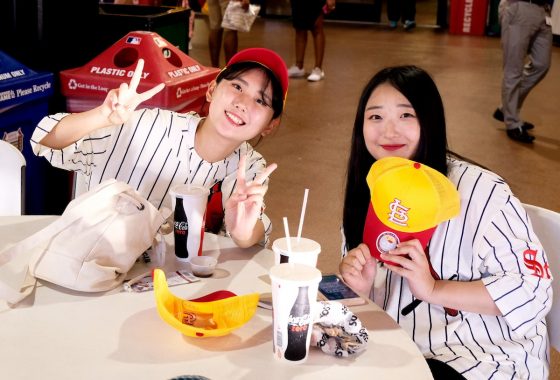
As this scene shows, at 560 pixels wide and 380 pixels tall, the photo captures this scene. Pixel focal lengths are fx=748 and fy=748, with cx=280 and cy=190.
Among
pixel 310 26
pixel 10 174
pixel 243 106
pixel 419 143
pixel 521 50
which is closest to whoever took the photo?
pixel 419 143

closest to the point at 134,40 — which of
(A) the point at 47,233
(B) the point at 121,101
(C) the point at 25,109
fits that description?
(C) the point at 25,109

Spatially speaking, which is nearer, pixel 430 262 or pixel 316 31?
pixel 430 262

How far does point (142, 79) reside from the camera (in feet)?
11.5

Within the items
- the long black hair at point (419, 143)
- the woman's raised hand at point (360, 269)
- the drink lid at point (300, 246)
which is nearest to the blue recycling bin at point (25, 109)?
the long black hair at point (419, 143)

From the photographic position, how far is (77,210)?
1.59 metres

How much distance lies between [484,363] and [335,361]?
48 cm

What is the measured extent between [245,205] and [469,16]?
1116 cm

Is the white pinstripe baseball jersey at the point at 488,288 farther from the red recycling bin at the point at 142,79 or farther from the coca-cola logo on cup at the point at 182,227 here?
the red recycling bin at the point at 142,79

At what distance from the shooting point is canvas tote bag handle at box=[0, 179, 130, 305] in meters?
1.48

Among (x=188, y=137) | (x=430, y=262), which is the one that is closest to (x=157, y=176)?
(x=188, y=137)

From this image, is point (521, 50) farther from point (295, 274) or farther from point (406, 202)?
point (295, 274)

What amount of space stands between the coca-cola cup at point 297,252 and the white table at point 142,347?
0.51 feet

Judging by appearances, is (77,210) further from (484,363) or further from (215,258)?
(484,363)

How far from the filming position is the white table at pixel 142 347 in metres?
1.28
